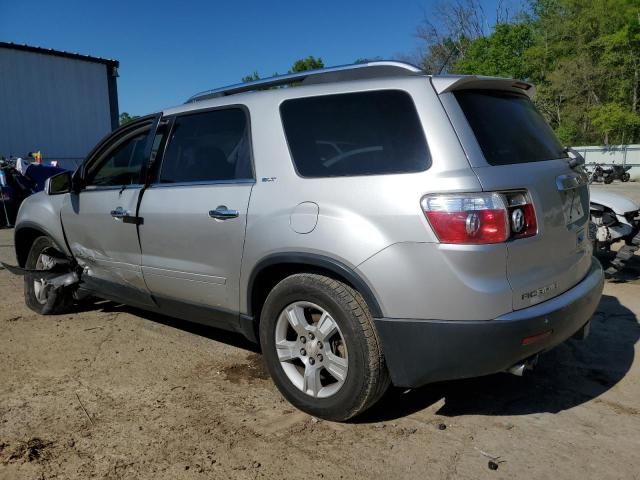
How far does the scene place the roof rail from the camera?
3027 mm

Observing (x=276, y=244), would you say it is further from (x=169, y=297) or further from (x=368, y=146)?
(x=169, y=297)

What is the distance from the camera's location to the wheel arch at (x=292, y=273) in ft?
8.90

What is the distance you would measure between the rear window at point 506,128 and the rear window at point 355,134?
31 cm

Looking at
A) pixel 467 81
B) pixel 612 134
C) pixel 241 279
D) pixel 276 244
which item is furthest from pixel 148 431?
pixel 612 134

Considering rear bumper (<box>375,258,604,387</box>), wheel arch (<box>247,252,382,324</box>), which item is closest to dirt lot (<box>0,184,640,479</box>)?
rear bumper (<box>375,258,604,387</box>)

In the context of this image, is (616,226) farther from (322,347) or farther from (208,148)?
(208,148)

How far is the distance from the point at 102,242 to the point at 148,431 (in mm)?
1849

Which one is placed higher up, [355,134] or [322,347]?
[355,134]

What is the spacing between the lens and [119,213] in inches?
160

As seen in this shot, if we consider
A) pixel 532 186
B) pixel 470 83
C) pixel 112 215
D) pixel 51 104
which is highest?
pixel 51 104

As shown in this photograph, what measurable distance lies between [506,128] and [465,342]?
1.21 metres

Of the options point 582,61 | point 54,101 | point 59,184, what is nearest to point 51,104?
point 54,101

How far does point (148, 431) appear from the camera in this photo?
9.86 feet

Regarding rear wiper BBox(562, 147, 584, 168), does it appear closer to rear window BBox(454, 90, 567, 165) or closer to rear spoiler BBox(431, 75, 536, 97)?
rear window BBox(454, 90, 567, 165)
